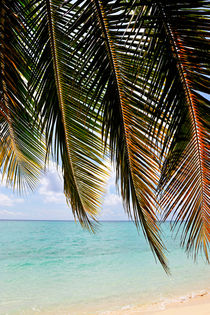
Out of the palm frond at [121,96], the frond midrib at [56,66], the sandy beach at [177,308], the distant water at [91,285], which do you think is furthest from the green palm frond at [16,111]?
the distant water at [91,285]

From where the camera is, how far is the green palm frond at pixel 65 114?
186cm

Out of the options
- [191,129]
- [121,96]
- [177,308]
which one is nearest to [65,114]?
[121,96]

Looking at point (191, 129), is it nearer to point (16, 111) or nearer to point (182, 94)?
point (182, 94)

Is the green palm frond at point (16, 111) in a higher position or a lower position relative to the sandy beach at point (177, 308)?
higher

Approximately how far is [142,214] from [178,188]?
63 cm

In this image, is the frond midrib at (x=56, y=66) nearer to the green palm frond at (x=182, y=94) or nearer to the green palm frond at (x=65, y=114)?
the green palm frond at (x=65, y=114)

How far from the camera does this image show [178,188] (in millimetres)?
1642

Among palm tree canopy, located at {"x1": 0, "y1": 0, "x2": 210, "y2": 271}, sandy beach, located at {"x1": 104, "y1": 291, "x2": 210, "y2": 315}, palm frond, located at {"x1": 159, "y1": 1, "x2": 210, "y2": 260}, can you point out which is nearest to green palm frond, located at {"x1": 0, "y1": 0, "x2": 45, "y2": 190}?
palm tree canopy, located at {"x1": 0, "y1": 0, "x2": 210, "y2": 271}

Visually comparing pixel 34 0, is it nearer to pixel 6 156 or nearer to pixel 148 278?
pixel 6 156

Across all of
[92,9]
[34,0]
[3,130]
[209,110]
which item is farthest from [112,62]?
[3,130]

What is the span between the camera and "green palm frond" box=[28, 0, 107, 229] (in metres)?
1.86

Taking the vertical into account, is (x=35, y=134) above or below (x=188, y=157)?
below

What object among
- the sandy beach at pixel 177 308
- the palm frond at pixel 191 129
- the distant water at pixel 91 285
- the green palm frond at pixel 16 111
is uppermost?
the palm frond at pixel 191 129

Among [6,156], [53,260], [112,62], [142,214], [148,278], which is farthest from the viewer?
[53,260]
